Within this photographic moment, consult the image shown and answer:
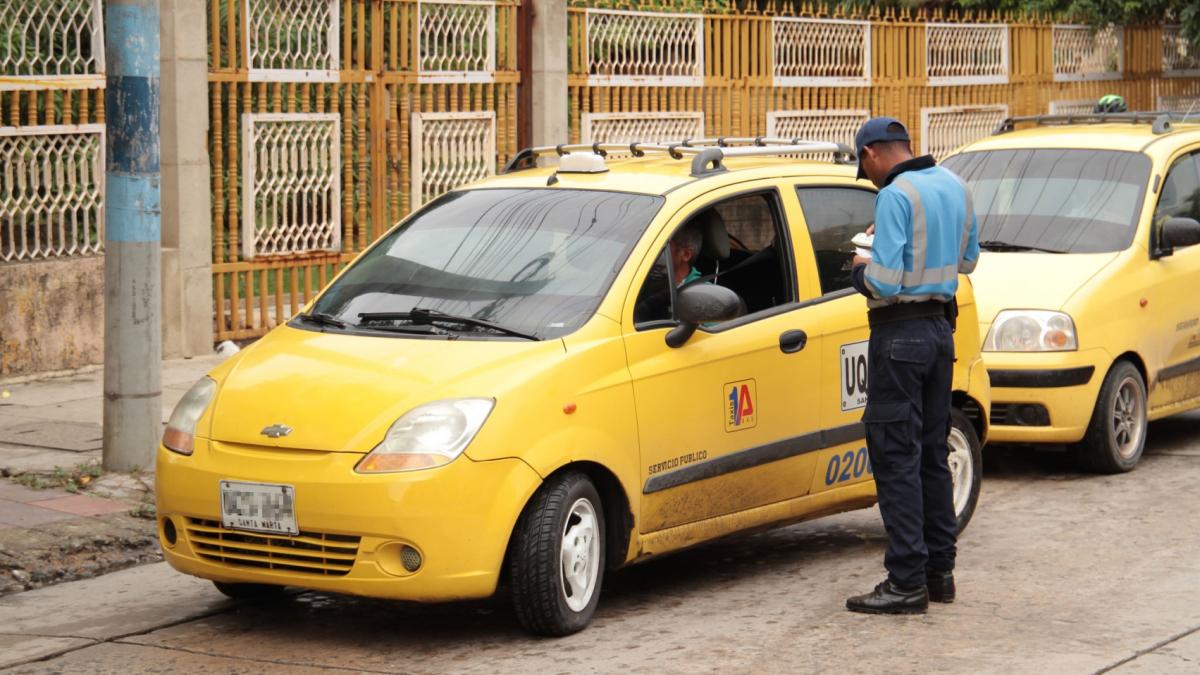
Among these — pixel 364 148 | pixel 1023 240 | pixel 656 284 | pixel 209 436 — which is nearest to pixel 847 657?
pixel 656 284

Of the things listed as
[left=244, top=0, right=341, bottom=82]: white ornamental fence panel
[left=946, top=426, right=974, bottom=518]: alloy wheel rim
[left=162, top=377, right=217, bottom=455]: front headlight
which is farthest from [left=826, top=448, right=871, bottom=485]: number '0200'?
[left=244, top=0, right=341, bottom=82]: white ornamental fence panel

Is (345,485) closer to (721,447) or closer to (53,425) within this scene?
(721,447)

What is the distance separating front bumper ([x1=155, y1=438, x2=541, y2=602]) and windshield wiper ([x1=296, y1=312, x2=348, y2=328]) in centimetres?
82

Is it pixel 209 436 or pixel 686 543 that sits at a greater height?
pixel 209 436

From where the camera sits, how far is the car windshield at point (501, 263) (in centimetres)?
652

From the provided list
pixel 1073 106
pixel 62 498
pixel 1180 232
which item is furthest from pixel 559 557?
pixel 1073 106

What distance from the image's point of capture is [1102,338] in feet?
30.5

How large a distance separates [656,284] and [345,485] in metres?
1.49

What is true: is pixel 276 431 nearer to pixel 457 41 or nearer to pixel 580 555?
pixel 580 555

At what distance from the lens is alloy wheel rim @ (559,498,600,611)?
610 centimetres

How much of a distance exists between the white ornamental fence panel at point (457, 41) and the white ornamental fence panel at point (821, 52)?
363cm

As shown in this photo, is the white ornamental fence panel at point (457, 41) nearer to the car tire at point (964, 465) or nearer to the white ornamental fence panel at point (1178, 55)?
the car tire at point (964, 465)

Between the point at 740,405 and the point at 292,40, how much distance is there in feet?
22.1

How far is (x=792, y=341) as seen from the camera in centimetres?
705
